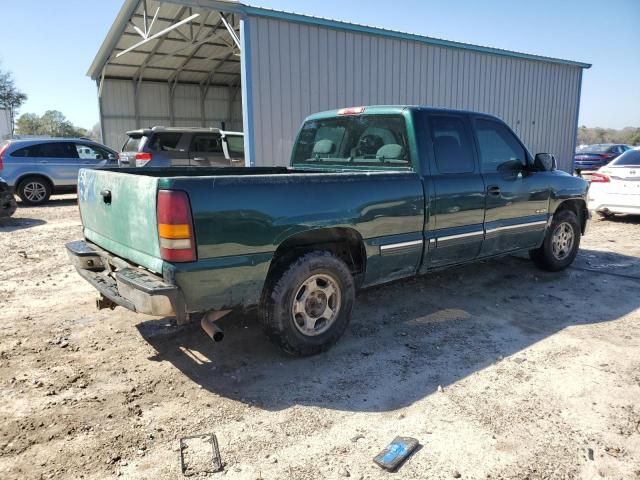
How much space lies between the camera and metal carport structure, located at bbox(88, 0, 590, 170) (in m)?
9.60

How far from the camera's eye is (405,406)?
3.02 meters

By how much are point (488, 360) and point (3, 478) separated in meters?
3.13

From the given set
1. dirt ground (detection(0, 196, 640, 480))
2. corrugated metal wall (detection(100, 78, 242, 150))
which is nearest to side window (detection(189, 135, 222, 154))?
dirt ground (detection(0, 196, 640, 480))

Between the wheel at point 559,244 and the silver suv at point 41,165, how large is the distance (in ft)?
36.7

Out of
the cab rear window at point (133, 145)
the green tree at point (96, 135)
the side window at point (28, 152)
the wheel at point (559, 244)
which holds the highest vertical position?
the green tree at point (96, 135)

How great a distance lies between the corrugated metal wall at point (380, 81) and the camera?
31.6 feet

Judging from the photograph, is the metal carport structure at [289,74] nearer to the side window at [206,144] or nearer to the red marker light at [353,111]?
the side window at [206,144]

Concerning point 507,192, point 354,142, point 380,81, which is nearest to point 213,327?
point 354,142

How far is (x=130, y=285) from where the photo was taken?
9.84 ft

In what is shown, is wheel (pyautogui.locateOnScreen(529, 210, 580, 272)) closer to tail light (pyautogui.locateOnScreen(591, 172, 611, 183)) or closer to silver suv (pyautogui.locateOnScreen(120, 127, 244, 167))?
tail light (pyautogui.locateOnScreen(591, 172, 611, 183))

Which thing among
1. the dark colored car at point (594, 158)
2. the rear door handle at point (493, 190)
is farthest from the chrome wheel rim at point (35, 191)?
the dark colored car at point (594, 158)

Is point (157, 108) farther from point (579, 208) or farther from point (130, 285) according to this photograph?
point (130, 285)

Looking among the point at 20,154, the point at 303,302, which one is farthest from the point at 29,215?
the point at 303,302

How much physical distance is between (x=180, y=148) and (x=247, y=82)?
314 cm
